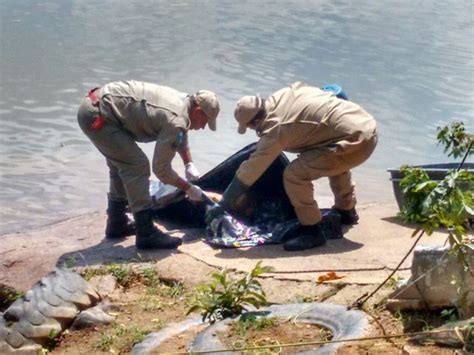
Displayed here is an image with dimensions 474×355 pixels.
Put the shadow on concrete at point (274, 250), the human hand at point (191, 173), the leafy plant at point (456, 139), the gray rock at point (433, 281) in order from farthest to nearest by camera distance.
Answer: the human hand at point (191, 173) → the shadow on concrete at point (274, 250) → the leafy plant at point (456, 139) → the gray rock at point (433, 281)

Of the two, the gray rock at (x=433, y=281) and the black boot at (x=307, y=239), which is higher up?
the gray rock at (x=433, y=281)

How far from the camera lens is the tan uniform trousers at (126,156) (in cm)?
743

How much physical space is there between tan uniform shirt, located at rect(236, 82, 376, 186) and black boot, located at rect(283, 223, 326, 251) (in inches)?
20.4

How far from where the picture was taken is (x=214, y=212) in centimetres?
746

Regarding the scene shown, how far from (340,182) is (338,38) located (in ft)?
43.2

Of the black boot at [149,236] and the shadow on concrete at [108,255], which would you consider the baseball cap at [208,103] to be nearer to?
the black boot at [149,236]

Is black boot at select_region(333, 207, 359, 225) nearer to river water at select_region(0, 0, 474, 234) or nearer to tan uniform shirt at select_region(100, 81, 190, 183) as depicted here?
tan uniform shirt at select_region(100, 81, 190, 183)

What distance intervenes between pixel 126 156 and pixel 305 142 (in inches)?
52.4

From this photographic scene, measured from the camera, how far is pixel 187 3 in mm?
25406

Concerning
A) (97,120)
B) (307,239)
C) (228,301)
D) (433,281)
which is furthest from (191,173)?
(433,281)

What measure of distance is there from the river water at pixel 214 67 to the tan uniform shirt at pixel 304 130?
255 centimetres

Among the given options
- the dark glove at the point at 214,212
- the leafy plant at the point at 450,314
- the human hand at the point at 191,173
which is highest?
the leafy plant at the point at 450,314

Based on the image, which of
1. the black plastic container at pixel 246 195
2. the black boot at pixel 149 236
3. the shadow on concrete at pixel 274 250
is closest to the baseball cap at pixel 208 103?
the black plastic container at pixel 246 195

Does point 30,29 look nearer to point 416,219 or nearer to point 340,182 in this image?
point 340,182
